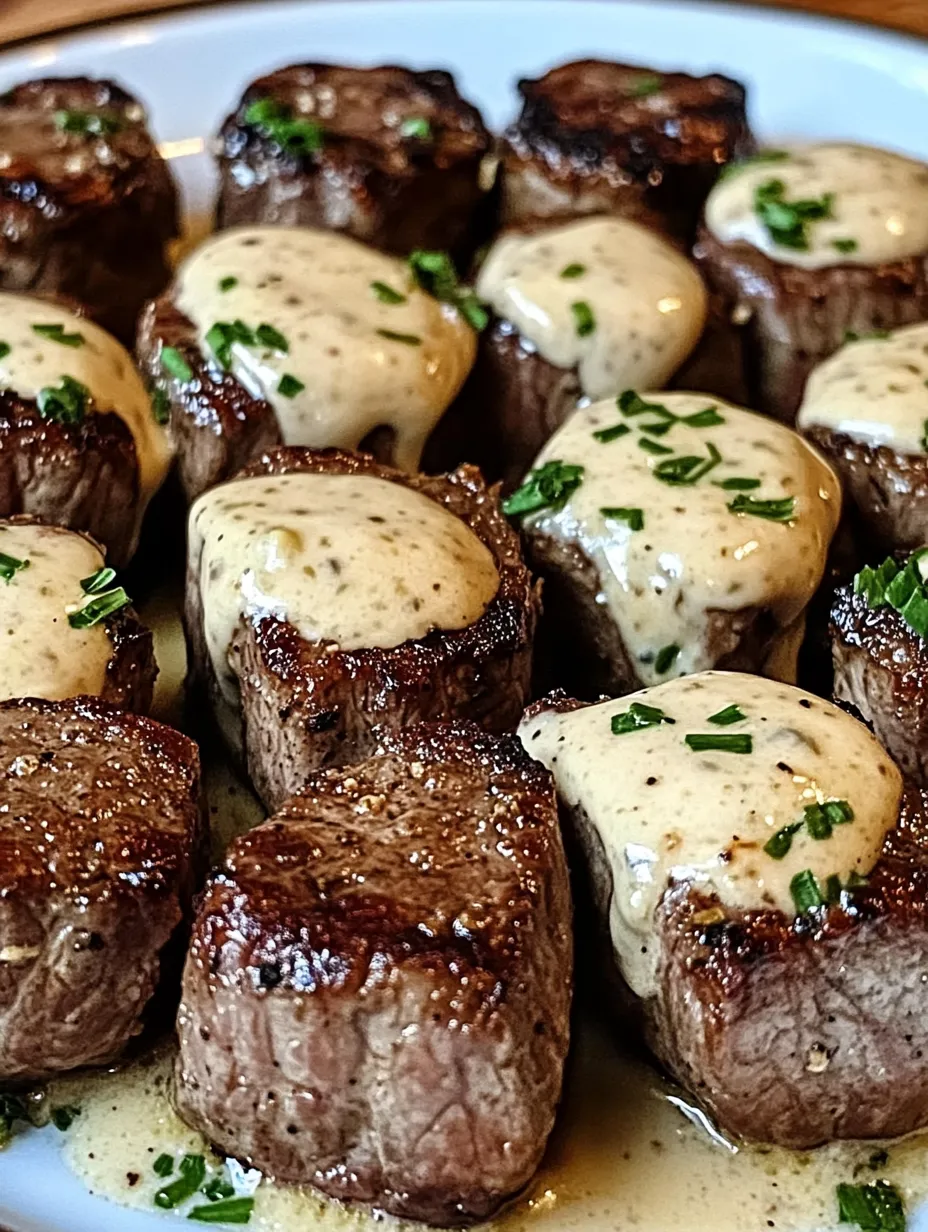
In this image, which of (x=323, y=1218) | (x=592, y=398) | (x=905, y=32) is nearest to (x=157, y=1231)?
(x=323, y=1218)

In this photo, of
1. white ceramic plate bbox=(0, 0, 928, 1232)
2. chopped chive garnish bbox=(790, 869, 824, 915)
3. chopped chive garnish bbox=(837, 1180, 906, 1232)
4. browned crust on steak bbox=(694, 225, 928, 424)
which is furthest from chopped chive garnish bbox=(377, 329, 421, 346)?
chopped chive garnish bbox=(837, 1180, 906, 1232)

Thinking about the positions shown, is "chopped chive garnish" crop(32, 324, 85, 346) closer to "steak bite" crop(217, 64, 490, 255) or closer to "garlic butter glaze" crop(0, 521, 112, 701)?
"garlic butter glaze" crop(0, 521, 112, 701)

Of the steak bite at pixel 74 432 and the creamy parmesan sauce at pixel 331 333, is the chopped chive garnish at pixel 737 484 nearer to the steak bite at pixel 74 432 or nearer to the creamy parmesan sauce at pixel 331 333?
the creamy parmesan sauce at pixel 331 333

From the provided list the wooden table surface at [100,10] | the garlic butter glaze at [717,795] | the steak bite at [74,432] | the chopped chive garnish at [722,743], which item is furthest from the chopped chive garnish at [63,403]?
the wooden table surface at [100,10]

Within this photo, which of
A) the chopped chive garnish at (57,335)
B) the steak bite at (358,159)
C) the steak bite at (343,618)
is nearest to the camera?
the steak bite at (343,618)

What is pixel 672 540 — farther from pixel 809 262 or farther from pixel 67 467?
pixel 67 467

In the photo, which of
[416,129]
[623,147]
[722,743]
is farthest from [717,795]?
[416,129]
